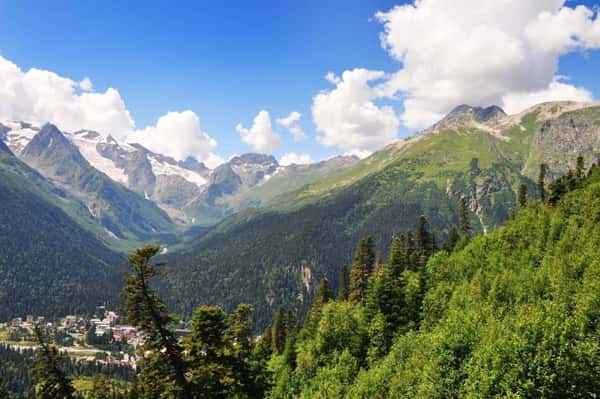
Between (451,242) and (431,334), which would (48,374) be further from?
(451,242)

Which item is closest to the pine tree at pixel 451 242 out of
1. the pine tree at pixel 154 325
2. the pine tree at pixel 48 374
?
the pine tree at pixel 154 325

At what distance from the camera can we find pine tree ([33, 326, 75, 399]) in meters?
33.4

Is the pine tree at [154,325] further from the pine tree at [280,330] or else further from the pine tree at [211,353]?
the pine tree at [280,330]

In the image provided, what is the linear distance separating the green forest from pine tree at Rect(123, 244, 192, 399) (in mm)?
81

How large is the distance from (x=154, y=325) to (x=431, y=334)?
34.4 meters

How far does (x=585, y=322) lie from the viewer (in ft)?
123

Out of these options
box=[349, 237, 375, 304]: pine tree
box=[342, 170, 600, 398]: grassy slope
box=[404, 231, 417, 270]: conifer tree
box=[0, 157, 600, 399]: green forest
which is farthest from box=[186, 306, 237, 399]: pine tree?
box=[404, 231, 417, 270]: conifer tree

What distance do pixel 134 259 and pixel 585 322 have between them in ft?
130

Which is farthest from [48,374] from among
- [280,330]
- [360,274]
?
[280,330]

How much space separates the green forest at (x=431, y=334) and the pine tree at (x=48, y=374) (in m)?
0.09

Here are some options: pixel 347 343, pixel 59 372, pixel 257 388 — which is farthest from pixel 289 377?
pixel 59 372

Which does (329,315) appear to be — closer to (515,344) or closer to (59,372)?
(515,344)

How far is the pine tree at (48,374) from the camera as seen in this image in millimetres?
33375

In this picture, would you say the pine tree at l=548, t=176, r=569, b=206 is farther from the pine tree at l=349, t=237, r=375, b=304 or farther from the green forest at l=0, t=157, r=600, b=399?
the pine tree at l=349, t=237, r=375, b=304
